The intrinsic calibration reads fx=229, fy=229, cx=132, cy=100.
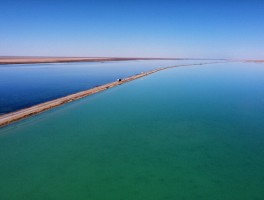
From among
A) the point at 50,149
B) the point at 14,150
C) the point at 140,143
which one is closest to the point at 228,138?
the point at 140,143

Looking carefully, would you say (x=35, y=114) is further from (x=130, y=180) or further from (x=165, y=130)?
(x=130, y=180)

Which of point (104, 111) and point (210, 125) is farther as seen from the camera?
point (104, 111)

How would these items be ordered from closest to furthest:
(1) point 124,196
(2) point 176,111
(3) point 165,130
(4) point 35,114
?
(1) point 124,196
(3) point 165,130
(4) point 35,114
(2) point 176,111

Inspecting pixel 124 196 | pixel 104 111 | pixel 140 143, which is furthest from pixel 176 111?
pixel 124 196

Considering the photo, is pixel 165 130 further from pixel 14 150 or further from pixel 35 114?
pixel 35 114

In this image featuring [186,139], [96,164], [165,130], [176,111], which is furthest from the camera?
[176,111]

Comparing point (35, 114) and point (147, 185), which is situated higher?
point (147, 185)
